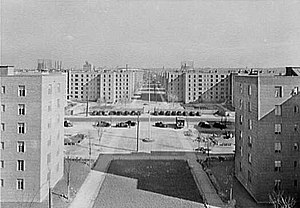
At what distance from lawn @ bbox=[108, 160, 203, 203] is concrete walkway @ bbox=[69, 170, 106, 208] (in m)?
0.62

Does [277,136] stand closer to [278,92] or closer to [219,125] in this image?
[278,92]

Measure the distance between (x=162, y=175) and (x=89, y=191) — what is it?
243 cm

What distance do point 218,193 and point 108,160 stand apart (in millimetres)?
4680

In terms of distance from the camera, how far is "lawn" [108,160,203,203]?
929 cm

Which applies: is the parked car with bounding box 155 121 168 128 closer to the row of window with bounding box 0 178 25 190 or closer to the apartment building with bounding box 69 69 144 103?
the apartment building with bounding box 69 69 144 103

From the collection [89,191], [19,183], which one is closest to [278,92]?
[89,191]

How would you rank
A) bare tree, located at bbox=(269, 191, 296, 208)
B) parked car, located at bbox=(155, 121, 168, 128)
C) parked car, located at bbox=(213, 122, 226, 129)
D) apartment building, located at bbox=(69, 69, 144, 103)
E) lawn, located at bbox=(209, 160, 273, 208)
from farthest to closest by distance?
apartment building, located at bbox=(69, 69, 144, 103) → parked car, located at bbox=(155, 121, 168, 128) → parked car, located at bbox=(213, 122, 226, 129) → lawn, located at bbox=(209, 160, 273, 208) → bare tree, located at bbox=(269, 191, 296, 208)

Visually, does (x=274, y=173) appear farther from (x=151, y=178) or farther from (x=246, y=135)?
(x=151, y=178)

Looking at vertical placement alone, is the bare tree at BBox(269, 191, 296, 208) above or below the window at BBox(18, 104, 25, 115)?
below

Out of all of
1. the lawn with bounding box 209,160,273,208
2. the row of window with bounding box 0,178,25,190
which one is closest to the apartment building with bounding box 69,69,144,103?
the lawn with bounding box 209,160,273,208

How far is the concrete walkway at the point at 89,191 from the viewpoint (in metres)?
8.31

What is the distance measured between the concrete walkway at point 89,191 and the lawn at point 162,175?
625 millimetres

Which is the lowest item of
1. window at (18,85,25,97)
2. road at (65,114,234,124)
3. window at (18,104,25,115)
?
road at (65,114,234,124)

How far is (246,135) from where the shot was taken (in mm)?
9656
